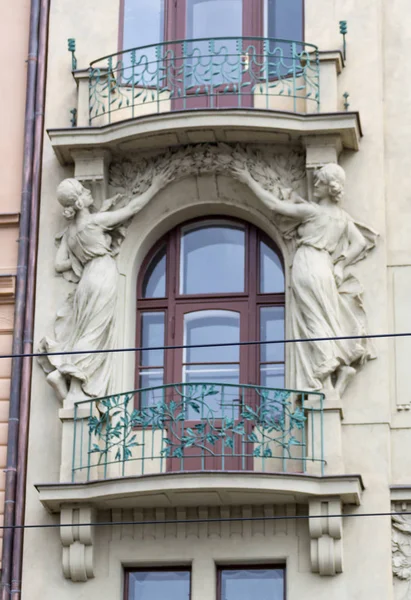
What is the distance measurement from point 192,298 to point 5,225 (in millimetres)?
2392

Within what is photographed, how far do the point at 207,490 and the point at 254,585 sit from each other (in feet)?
4.26

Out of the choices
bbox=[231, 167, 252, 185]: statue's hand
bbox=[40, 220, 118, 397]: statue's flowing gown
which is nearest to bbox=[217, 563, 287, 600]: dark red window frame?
bbox=[40, 220, 118, 397]: statue's flowing gown

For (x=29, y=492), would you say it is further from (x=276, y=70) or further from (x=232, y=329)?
(x=276, y=70)

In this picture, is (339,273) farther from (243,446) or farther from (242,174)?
(243,446)

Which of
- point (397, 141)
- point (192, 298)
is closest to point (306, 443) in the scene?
point (192, 298)

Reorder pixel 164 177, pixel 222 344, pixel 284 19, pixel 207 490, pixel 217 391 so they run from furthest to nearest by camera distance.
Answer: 1. pixel 284 19
2. pixel 164 177
3. pixel 217 391
4. pixel 207 490
5. pixel 222 344

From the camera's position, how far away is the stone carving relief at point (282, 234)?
20328 mm

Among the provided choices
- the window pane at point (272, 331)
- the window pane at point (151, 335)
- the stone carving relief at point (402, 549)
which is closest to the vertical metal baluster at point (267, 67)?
the window pane at point (272, 331)

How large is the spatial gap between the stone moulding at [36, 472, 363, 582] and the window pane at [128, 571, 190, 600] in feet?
1.97

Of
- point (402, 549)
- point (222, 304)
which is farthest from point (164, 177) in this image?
point (402, 549)

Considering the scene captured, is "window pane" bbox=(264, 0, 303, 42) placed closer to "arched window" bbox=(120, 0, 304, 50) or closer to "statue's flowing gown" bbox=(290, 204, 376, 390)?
"arched window" bbox=(120, 0, 304, 50)

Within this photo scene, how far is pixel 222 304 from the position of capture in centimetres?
2122

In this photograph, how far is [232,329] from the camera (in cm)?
2116

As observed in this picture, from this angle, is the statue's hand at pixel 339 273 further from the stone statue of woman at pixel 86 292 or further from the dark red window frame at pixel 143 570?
the dark red window frame at pixel 143 570
